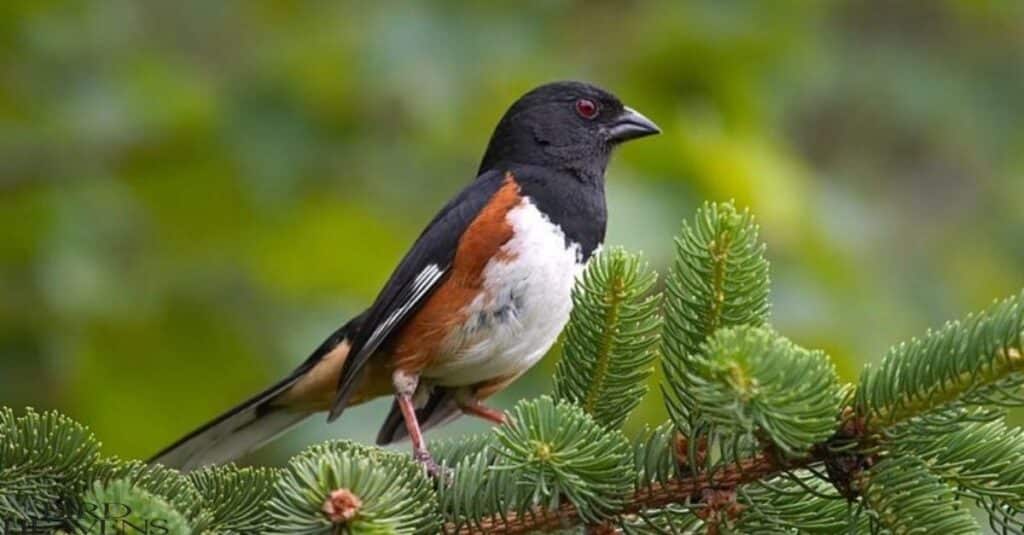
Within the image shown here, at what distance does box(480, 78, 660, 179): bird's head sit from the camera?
162 inches

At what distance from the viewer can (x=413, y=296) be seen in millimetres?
3615

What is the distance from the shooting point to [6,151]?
5887 millimetres

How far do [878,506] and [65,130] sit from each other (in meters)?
4.32

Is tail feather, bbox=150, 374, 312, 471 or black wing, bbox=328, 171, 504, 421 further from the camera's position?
black wing, bbox=328, 171, 504, 421

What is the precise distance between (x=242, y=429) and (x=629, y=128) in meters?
1.35

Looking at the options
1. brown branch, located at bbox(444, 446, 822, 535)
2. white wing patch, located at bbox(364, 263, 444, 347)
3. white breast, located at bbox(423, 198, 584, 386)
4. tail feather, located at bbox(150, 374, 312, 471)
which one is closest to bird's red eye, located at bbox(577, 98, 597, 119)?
white breast, located at bbox(423, 198, 584, 386)

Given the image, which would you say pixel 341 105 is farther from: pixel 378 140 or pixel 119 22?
pixel 119 22

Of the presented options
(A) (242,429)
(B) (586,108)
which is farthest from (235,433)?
(B) (586,108)

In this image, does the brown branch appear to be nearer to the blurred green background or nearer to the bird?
the bird

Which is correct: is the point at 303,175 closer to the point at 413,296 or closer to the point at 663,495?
the point at 413,296

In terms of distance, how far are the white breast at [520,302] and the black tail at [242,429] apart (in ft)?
1.43

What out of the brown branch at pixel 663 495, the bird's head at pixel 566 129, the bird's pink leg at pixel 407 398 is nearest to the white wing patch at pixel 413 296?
the bird's pink leg at pixel 407 398

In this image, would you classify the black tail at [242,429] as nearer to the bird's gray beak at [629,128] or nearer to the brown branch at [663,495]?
the bird's gray beak at [629,128]

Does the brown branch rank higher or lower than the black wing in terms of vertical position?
lower
